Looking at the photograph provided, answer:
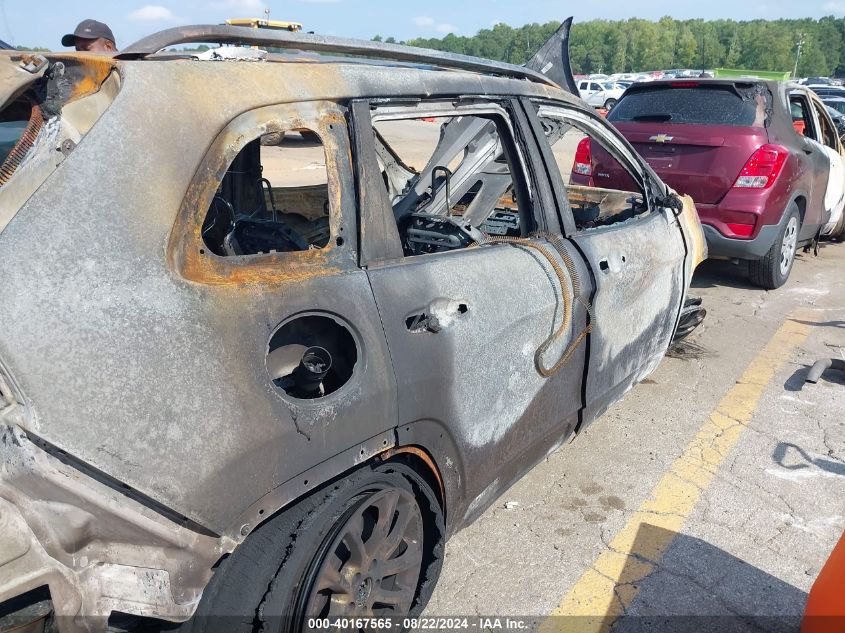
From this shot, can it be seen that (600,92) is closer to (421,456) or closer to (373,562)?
(421,456)

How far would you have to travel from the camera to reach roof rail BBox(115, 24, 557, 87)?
2055 millimetres

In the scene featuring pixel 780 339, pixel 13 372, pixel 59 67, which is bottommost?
pixel 780 339

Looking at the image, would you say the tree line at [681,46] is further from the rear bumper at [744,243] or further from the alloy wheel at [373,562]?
the alloy wheel at [373,562]

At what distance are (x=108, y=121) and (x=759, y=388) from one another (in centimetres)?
399

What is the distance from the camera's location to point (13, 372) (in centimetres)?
136

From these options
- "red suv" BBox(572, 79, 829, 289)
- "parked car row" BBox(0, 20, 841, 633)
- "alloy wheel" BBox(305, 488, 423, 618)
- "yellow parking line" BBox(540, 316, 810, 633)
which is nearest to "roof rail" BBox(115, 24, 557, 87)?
"parked car row" BBox(0, 20, 841, 633)

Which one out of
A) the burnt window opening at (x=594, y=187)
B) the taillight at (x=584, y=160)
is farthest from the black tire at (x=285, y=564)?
the taillight at (x=584, y=160)

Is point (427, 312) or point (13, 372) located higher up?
point (13, 372)

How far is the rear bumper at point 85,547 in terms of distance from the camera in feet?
4.52

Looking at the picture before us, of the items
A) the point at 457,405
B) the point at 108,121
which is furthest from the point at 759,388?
the point at 108,121

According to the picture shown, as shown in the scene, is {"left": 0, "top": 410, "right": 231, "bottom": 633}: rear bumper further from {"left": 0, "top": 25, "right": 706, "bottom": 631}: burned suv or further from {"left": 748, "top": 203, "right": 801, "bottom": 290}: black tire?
{"left": 748, "top": 203, "right": 801, "bottom": 290}: black tire

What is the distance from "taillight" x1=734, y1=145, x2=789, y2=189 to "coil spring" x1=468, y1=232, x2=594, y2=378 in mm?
3601

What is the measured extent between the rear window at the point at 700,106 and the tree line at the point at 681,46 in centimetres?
8351

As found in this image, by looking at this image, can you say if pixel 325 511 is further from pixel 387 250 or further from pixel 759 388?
pixel 759 388
